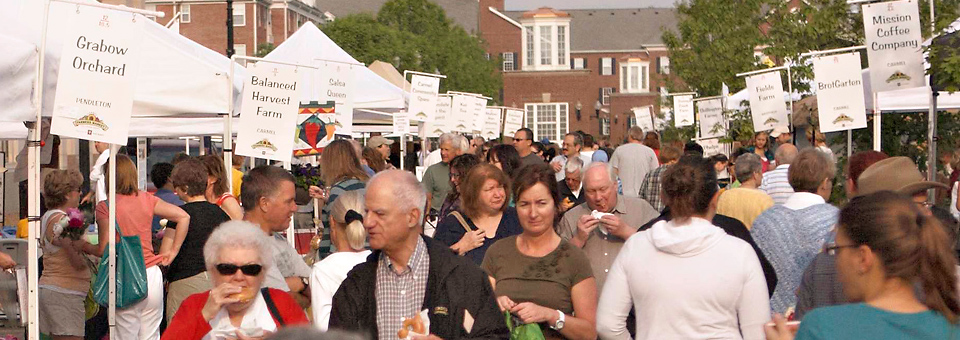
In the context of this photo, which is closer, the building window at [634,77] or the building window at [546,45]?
the building window at [546,45]

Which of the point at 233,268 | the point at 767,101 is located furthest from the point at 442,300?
the point at 767,101

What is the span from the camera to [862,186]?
5.77 meters

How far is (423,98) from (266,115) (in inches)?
339

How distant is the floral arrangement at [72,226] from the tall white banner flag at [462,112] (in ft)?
50.9

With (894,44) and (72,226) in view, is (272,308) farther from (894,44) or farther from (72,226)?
(894,44)

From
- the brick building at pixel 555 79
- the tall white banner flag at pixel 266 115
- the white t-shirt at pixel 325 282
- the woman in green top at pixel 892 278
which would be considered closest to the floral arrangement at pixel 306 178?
the tall white banner flag at pixel 266 115

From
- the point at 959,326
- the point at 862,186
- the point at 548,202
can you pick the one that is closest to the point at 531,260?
the point at 548,202

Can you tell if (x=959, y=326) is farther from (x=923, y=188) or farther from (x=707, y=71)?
(x=707, y=71)

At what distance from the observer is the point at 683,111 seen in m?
33.7

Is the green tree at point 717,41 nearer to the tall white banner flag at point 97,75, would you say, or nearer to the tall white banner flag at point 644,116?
the tall white banner flag at point 644,116

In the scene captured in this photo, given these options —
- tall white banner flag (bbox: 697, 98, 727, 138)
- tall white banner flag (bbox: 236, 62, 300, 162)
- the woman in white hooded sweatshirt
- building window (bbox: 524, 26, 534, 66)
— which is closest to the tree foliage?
building window (bbox: 524, 26, 534, 66)

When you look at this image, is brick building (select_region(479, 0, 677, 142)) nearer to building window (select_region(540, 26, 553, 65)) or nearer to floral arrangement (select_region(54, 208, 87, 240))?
building window (select_region(540, 26, 553, 65))

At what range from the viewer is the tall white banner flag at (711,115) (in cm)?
2491

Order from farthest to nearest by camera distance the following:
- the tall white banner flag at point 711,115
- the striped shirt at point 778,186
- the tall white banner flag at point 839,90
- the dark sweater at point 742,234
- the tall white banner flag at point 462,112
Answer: the tall white banner flag at point 711,115 → the tall white banner flag at point 462,112 → the tall white banner flag at point 839,90 → the striped shirt at point 778,186 → the dark sweater at point 742,234
